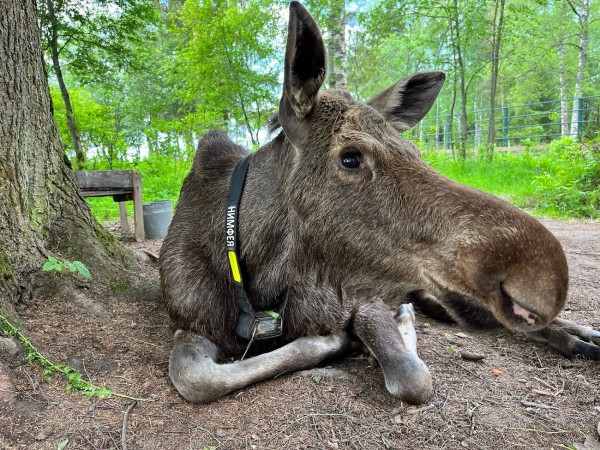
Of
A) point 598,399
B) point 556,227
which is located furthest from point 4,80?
point 556,227

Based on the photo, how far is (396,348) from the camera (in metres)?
2.78

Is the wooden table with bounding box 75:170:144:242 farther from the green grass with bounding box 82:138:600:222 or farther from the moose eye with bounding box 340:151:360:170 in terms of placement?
the moose eye with bounding box 340:151:360:170

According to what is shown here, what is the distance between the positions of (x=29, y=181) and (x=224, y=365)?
6.59 feet

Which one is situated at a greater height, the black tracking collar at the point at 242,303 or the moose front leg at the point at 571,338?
the black tracking collar at the point at 242,303

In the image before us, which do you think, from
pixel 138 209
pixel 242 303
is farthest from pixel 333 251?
pixel 138 209

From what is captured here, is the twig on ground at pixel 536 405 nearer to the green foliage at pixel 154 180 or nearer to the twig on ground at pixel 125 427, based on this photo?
the twig on ground at pixel 125 427

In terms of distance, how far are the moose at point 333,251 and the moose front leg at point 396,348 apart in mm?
10

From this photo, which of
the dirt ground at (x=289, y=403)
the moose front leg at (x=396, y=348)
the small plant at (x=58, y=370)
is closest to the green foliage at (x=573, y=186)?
the dirt ground at (x=289, y=403)

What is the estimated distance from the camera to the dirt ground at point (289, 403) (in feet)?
6.72

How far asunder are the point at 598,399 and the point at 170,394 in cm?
245

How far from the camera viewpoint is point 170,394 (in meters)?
2.51

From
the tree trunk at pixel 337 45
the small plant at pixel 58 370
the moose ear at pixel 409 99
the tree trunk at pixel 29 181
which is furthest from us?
the tree trunk at pixel 337 45

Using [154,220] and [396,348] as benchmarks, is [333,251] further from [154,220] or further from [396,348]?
[154,220]

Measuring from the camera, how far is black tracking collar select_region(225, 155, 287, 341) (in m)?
2.78
